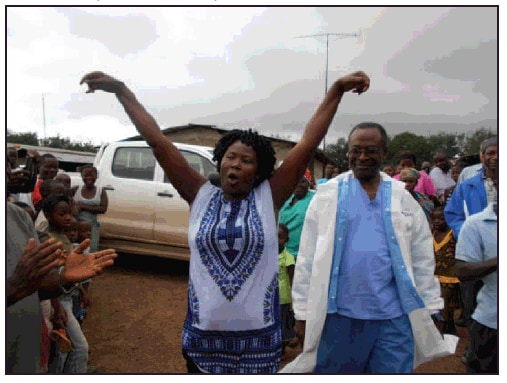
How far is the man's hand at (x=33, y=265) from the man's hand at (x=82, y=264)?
0.61ft

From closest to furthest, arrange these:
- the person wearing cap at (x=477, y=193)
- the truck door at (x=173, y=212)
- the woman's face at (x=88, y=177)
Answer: the person wearing cap at (x=477, y=193) → the woman's face at (x=88, y=177) → the truck door at (x=173, y=212)

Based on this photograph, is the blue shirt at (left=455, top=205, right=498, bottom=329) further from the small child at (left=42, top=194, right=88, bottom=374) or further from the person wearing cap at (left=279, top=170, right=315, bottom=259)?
the small child at (left=42, top=194, right=88, bottom=374)

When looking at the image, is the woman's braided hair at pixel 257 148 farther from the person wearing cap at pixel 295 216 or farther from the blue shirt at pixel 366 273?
the person wearing cap at pixel 295 216

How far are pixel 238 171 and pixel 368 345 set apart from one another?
112 cm

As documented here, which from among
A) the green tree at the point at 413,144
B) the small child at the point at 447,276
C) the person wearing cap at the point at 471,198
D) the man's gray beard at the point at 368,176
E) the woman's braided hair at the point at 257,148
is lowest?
the small child at the point at 447,276

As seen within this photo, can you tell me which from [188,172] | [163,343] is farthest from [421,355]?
[163,343]

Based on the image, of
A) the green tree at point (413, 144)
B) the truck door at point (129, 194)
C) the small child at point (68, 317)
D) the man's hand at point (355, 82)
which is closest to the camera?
the man's hand at point (355, 82)

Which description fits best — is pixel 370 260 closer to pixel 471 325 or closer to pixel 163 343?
pixel 471 325

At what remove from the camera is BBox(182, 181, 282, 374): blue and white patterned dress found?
6.35 ft

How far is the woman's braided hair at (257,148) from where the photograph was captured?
214 cm

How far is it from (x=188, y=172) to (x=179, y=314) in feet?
10.8

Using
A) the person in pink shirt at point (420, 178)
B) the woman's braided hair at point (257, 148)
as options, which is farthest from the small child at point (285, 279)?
the person in pink shirt at point (420, 178)

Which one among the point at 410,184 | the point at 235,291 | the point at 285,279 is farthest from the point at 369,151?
the point at 410,184

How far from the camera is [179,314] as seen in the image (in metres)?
5.07
